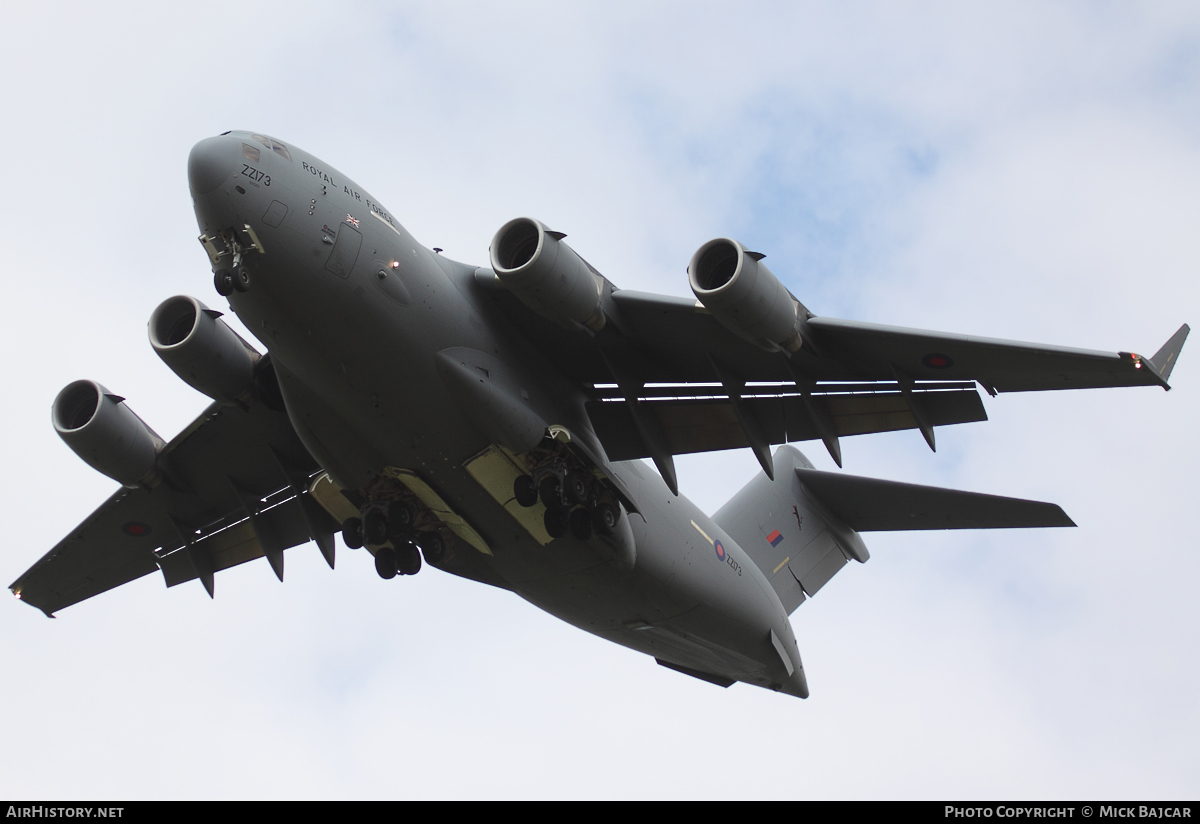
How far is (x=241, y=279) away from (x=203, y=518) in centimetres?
528

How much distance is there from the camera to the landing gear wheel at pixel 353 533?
459 inches

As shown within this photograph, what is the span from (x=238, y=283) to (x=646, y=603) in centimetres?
539

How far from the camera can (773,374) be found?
35.5 ft

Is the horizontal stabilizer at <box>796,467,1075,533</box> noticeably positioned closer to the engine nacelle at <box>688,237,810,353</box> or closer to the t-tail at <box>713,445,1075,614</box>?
the t-tail at <box>713,445,1075,614</box>

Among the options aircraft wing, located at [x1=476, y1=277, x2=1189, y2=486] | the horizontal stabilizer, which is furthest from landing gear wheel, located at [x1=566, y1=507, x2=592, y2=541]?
the horizontal stabilizer

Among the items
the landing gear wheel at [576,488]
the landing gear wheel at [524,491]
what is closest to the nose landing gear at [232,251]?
the landing gear wheel at [524,491]

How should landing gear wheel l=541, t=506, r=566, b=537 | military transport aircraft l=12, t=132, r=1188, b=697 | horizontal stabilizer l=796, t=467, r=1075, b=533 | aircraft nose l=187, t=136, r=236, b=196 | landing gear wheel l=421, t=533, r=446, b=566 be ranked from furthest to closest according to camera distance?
horizontal stabilizer l=796, t=467, r=1075, b=533
landing gear wheel l=421, t=533, r=446, b=566
landing gear wheel l=541, t=506, r=566, b=537
military transport aircraft l=12, t=132, r=1188, b=697
aircraft nose l=187, t=136, r=236, b=196

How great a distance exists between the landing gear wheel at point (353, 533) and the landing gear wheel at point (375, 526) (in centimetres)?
36

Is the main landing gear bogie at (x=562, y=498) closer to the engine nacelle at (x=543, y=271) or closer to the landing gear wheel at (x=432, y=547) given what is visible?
the landing gear wheel at (x=432, y=547)

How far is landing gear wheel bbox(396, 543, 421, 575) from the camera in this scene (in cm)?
1162

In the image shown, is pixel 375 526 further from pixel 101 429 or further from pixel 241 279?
pixel 241 279

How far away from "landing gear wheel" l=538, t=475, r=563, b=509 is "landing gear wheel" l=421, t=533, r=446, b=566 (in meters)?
1.60

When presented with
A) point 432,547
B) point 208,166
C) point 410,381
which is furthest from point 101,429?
point 208,166
